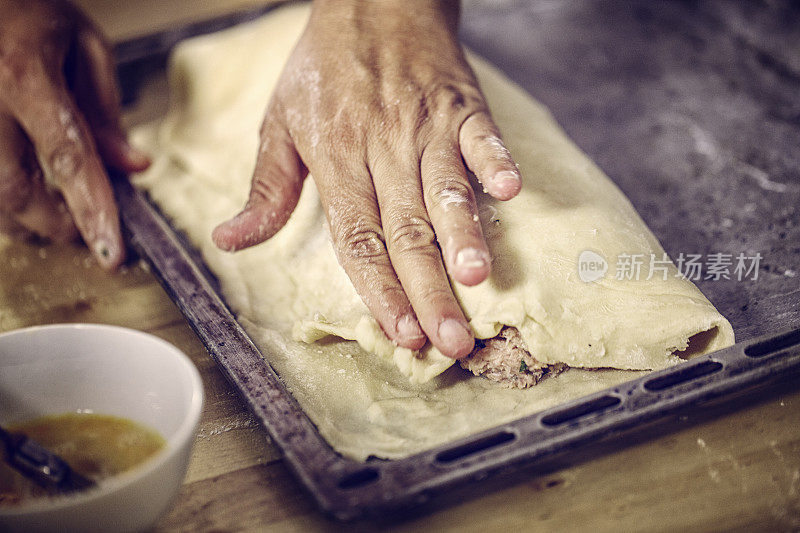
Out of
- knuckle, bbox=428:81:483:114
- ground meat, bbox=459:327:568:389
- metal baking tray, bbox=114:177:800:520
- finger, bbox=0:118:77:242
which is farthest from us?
finger, bbox=0:118:77:242

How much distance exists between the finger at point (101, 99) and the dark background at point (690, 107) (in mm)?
1252

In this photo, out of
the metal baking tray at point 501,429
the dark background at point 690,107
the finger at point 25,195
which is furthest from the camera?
the finger at point 25,195

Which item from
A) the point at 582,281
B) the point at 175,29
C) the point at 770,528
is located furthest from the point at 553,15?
the point at 770,528

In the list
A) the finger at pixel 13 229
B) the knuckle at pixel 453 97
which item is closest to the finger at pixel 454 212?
the knuckle at pixel 453 97

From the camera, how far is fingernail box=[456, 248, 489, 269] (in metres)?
1.11

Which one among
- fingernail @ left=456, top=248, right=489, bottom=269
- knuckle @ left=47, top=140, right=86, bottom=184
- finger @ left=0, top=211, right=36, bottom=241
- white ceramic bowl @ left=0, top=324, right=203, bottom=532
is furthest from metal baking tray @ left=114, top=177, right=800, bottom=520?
finger @ left=0, top=211, right=36, bottom=241

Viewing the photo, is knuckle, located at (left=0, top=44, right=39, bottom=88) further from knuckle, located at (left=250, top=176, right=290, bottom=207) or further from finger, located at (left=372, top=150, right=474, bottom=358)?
finger, located at (left=372, top=150, right=474, bottom=358)

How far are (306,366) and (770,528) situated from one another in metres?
0.81

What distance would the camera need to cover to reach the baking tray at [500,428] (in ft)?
3.20

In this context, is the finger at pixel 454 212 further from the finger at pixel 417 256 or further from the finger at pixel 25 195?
the finger at pixel 25 195

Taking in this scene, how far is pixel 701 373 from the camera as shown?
1110 millimetres

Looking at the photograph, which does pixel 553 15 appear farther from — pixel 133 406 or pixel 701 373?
pixel 133 406

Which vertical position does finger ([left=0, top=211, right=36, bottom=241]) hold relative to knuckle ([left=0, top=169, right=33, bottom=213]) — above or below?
below

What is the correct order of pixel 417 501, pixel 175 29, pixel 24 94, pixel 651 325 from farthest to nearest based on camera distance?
1. pixel 175 29
2. pixel 24 94
3. pixel 651 325
4. pixel 417 501
